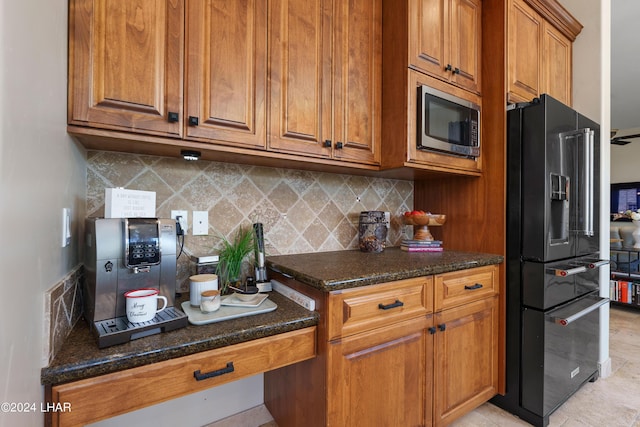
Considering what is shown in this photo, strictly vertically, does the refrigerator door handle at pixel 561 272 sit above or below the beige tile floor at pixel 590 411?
above

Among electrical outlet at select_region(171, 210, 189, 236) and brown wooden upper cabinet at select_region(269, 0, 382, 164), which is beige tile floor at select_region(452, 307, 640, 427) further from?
electrical outlet at select_region(171, 210, 189, 236)

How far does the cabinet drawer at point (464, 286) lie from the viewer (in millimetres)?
1438

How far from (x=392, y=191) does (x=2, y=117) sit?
1971 millimetres

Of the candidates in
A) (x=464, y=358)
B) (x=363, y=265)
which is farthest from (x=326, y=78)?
(x=464, y=358)

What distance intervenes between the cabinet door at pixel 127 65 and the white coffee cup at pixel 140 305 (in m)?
0.55

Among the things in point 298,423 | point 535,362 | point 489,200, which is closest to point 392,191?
point 489,200

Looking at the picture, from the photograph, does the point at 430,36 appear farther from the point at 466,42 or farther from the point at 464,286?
the point at 464,286

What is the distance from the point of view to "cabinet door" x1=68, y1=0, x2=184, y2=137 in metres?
0.94

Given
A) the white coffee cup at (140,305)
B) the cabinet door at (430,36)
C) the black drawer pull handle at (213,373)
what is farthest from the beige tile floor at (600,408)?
the cabinet door at (430,36)

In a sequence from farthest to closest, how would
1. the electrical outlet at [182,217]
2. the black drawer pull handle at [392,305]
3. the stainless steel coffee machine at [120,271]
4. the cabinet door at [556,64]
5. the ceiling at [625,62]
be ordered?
the ceiling at [625,62], the cabinet door at [556,64], the electrical outlet at [182,217], the black drawer pull handle at [392,305], the stainless steel coffee machine at [120,271]

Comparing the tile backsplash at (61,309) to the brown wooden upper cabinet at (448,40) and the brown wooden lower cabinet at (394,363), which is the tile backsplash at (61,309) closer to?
the brown wooden lower cabinet at (394,363)

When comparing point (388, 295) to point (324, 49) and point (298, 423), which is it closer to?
point (298, 423)

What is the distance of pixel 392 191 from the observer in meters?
2.17

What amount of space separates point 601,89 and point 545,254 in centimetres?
150
